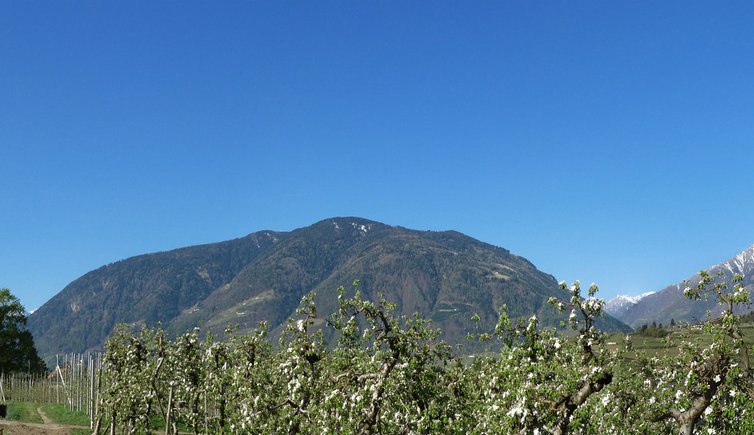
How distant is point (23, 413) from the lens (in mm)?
75000

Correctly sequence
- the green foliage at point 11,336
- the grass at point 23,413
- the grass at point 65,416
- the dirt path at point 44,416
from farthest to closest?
1. the green foliage at point 11,336
2. the grass at point 23,413
3. the grass at point 65,416
4. the dirt path at point 44,416

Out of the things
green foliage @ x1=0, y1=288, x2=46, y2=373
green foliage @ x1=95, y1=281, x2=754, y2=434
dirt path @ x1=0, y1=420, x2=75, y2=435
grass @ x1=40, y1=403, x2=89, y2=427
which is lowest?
grass @ x1=40, y1=403, x2=89, y2=427

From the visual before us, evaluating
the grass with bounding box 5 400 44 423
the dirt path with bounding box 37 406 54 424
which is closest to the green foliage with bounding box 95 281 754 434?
the dirt path with bounding box 37 406 54 424

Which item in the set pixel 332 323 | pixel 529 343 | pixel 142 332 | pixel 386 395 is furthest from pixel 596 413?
pixel 142 332

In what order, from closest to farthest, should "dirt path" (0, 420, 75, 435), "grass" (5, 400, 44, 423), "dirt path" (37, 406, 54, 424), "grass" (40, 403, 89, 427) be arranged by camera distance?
"dirt path" (0, 420, 75, 435)
"dirt path" (37, 406, 54, 424)
"grass" (40, 403, 89, 427)
"grass" (5, 400, 44, 423)

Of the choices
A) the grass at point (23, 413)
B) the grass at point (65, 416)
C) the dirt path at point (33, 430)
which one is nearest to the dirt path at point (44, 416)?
the grass at point (65, 416)

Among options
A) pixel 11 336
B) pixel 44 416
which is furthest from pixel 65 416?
pixel 11 336

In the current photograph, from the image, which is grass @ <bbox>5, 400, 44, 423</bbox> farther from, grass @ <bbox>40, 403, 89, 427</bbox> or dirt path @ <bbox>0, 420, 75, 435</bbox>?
dirt path @ <bbox>0, 420, 75, 435</bbox>

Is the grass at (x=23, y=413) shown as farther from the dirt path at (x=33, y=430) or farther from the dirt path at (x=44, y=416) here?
the dirt path at (x=33, y=430)

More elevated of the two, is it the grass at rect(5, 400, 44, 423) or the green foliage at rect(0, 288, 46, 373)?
the green foliage at rect(0, 288, 46, 373)

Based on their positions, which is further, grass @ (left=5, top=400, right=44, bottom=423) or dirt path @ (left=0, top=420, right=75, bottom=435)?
grass @ (left=5, top=400, right=44, bottom=423)

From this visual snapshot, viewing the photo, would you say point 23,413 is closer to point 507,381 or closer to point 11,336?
point 11,336

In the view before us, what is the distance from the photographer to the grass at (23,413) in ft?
229

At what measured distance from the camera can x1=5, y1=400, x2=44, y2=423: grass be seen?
69.9 meters
